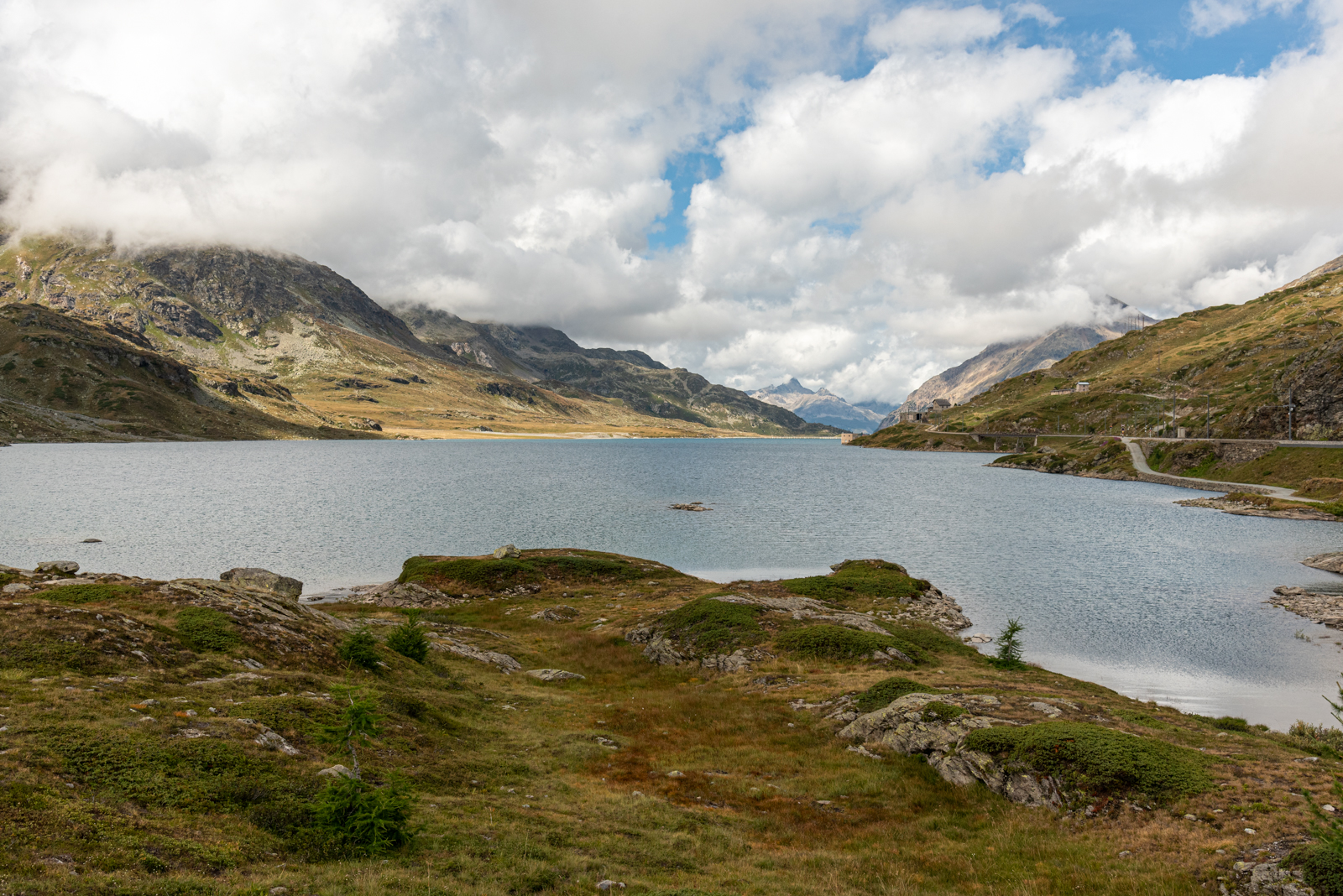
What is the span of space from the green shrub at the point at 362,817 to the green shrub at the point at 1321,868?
63.5ft

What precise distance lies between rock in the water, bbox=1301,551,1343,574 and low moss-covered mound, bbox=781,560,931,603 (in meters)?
50.1

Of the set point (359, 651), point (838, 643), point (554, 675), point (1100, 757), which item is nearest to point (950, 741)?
point (1100, 757)

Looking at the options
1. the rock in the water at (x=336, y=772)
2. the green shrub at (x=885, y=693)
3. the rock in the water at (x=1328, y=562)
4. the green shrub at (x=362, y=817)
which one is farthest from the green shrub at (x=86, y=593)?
the rock in the water at (x=1328, y=562)

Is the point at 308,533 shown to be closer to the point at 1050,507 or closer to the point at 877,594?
the point at 877,594

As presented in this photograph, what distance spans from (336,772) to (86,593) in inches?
682

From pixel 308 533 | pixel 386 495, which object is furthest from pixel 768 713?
pixel 386 495

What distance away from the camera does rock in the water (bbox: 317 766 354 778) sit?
15.9 metres

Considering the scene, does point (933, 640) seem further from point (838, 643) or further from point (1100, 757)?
point (1100, 757)

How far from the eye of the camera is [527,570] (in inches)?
2510

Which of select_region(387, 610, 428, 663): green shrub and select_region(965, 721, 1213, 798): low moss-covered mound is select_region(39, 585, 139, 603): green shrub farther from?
select_region(965, 721, 1213, 798): low moss-covered mound

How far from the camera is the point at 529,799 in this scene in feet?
62.8

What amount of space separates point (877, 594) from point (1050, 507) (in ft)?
299

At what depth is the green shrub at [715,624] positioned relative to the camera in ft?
128

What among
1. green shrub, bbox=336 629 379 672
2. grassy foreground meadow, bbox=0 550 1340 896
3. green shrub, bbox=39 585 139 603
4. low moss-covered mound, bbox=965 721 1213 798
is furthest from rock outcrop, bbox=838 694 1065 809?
green shrub, bbox=39 585 139 603
